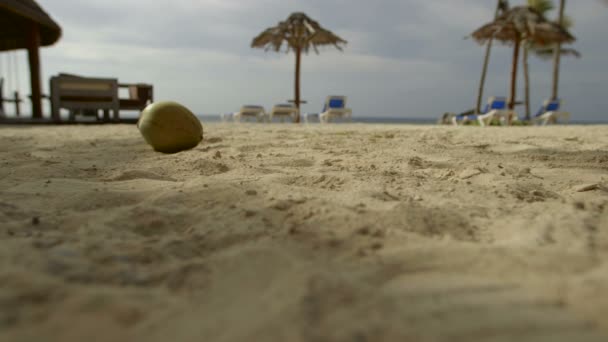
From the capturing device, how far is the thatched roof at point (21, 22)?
6773 mm

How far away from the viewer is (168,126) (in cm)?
243

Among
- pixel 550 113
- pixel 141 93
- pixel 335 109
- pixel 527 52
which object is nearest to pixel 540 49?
pixel 527 52

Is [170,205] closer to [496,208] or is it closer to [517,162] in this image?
[496,208]

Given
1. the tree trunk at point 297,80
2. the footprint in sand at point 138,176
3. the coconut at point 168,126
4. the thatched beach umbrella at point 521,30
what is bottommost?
the footprint in sand at point 138,176

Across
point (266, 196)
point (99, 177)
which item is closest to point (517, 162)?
point (266, 196)

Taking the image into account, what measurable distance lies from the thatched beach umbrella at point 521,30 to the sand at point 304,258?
36.6 feet

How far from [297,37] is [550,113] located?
26.8 ft

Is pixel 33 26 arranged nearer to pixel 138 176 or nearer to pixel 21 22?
pixel 21 22

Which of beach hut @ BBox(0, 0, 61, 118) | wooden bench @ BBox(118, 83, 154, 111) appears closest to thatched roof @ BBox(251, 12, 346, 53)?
wooden bench @ BBox(118, 83, 154, 111)

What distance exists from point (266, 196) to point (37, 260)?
2.32 feet

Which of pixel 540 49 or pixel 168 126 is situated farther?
pixel 540 49

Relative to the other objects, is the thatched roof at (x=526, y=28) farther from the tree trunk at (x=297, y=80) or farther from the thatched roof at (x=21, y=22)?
the thatched roof at (x=21, y=22)

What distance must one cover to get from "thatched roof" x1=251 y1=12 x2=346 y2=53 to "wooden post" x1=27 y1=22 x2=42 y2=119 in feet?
19.2

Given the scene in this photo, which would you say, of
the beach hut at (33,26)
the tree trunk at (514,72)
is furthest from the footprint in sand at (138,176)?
the tree trunk at (514,72)
